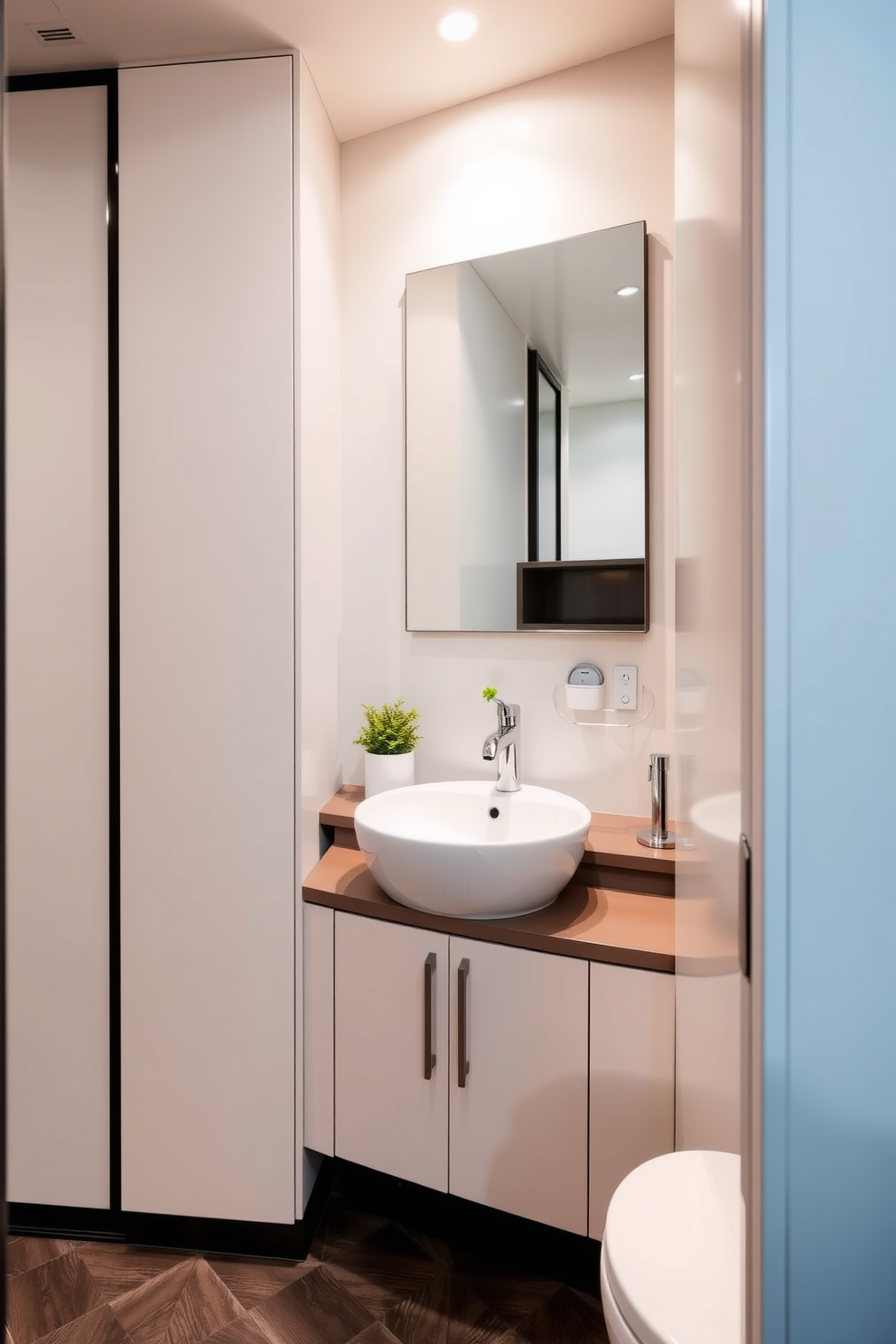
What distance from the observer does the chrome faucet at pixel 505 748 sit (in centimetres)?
177

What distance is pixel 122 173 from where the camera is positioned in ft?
5.47

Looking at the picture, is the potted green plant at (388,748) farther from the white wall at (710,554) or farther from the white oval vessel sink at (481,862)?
the white wall at (710,554)

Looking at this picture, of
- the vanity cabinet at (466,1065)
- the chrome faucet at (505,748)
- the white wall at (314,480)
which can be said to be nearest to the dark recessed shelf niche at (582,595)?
the chrome faucet at (505,748)

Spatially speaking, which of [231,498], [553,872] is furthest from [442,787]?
[231,498]

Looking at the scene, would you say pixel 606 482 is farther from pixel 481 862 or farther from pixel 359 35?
pixel 359 35

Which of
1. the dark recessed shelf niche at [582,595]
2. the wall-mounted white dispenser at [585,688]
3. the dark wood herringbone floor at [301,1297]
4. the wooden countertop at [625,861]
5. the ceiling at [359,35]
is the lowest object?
the dark wood herringbone floor at [301,1297]

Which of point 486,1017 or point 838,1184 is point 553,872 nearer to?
point 486,1017

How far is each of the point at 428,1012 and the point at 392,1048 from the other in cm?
14

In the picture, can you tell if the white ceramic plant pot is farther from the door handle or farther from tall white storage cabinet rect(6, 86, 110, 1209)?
the door handle

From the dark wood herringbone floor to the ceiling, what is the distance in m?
2.41

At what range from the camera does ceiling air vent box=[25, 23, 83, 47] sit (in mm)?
1549

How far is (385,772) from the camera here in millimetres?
1868

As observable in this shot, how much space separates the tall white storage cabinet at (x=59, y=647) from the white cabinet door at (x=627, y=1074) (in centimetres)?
109

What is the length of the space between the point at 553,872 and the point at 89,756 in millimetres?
1052
